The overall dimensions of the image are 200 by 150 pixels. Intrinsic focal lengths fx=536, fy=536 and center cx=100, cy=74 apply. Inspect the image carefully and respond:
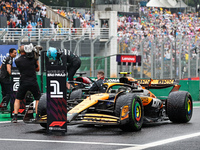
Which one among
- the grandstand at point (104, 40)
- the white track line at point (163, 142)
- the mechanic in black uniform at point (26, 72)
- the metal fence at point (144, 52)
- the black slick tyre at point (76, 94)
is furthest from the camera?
the metal fence at point (144, 52)

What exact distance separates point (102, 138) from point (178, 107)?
288 centimetres

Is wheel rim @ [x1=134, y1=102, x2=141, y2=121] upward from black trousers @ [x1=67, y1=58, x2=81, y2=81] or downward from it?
downward

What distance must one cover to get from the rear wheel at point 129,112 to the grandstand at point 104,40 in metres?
8.54

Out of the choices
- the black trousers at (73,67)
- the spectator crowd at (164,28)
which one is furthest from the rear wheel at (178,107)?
the spectator crowd at (164,28)

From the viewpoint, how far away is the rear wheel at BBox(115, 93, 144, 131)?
8.97 metres

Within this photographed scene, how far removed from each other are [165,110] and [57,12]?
85.2 ft

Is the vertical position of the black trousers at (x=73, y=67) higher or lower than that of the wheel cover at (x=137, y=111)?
higher

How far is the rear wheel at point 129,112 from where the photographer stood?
8.97 metres

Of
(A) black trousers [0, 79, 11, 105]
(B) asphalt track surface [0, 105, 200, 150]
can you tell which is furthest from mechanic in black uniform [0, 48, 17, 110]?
(B) asphalt track surface [0, 105, 200, 150]

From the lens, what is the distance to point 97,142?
309 inches

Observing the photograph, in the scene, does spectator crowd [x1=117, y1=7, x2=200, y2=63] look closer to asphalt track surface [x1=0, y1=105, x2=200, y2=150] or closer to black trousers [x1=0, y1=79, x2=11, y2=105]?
black trousers [x1=0, y1=79, x2=11, y2=105]

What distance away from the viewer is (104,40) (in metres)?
25.1

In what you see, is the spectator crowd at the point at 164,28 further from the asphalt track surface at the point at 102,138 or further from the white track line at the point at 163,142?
the white track line at the point at 163,142

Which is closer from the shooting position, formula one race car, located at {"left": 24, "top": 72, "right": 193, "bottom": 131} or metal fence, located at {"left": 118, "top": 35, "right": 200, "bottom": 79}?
formula one race car, located at {"left": 24, "top": 72, "right": 193, "bottom": 131}
